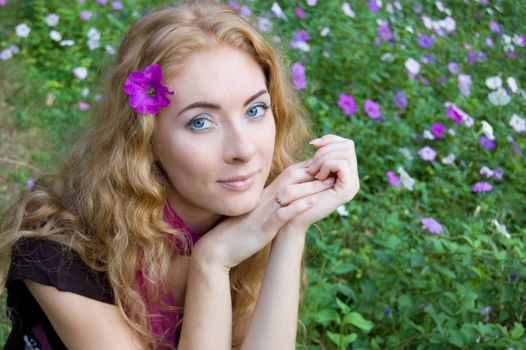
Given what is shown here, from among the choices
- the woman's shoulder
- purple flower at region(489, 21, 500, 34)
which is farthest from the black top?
purple flower at region(489, 21, 500, 34)

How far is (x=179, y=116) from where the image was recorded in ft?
5.19

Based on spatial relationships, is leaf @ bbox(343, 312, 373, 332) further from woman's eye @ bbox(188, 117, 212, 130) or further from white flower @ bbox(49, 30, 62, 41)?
white flower @ bbox(49, 30, 62, 41)

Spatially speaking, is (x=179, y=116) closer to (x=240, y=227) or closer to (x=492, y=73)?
(x=240, y=227)

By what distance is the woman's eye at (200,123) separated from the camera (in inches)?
61.8

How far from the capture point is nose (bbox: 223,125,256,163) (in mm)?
1555

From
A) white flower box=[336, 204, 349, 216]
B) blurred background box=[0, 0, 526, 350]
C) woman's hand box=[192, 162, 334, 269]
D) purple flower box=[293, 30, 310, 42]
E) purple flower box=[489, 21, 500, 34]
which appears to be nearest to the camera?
woman's hand box=[192, 162, 334, 269]

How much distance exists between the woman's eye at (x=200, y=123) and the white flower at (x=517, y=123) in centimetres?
223

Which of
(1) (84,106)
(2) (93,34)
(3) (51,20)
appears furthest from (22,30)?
(1) (84,106)

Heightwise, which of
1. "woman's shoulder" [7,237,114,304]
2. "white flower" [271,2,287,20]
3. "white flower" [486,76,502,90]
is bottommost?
"white flower" [486,76,502,90]

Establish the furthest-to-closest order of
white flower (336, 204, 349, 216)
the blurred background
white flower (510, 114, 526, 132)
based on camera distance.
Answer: white flower (510, 114, 526, 132) < white flower (336, 204, 349, 216) < the blurred background

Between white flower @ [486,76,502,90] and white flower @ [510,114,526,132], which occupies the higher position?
white flower @ [486,76,502,90]

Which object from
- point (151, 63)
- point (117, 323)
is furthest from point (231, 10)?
point (117, 323)

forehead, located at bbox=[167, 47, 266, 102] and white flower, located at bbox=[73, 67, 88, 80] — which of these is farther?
white flower, located at bbox=[73, 67, 88, 80]

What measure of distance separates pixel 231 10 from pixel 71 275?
0.72 meters
